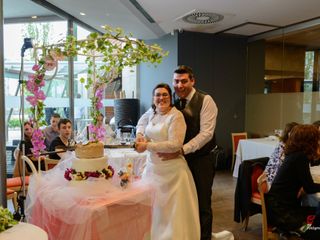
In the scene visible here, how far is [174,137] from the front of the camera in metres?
2.38

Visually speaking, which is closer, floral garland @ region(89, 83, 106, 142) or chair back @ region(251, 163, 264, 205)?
floral garland @ region(89, 83, 106, 142)

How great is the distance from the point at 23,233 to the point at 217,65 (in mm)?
5540

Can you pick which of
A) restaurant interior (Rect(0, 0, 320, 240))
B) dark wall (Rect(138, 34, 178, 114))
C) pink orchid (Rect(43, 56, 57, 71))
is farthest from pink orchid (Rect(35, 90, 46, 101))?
dark wall (Rect(138, 34, 178, 114))

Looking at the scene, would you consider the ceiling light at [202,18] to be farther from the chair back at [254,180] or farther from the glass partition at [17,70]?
the chair back at [254,180]

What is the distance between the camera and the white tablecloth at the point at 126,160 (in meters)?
2.40

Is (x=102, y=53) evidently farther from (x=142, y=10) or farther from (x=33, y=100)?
(x=142, y=10)

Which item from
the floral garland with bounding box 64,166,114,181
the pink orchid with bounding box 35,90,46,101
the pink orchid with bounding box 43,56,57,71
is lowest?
the floral garland with bounding box 64,166,114,181

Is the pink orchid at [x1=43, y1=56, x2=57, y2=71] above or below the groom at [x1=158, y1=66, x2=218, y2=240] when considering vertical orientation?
above

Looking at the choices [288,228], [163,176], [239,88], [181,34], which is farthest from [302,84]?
[163,176]

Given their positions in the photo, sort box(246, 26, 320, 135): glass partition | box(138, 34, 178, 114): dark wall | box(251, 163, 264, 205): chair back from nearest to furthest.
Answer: box(251, 163, 264, 205): chair back
box(246, 26, 320, 135): glass partition
box(138, 34, 178, 114): dark wall

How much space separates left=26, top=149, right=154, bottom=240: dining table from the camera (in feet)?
5.91

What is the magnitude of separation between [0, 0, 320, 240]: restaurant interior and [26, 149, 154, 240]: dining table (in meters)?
1.23

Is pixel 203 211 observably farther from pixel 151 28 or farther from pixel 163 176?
pixel 151 28

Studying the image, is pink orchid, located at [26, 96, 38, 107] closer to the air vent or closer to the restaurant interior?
the restaurant interior
